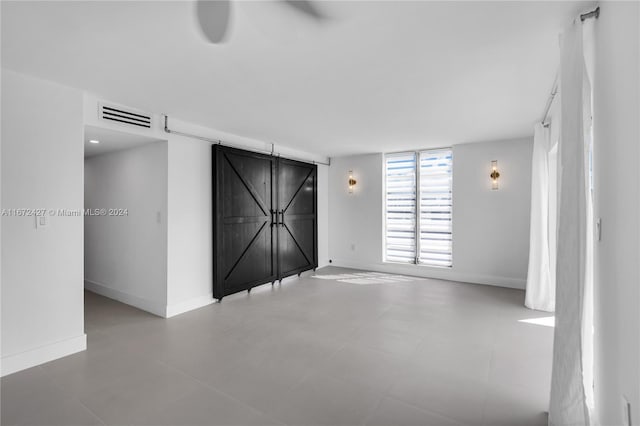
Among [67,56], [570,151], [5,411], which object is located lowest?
[5,411]

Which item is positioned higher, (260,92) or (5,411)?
(260,92)

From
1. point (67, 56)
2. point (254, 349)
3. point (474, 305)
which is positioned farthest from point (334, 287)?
point (67, 56)

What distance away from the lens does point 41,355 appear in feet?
8.96

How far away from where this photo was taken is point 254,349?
2.98 metres

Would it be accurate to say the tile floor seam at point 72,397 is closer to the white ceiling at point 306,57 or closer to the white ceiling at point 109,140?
the white ceiling at point 109,140

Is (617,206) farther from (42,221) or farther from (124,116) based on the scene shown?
(124,116)

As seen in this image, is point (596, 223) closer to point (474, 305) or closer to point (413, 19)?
point (413, 19)

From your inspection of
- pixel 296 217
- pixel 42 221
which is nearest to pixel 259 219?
pixel 296 217

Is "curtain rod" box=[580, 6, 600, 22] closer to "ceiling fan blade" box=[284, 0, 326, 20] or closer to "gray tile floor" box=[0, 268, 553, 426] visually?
"ceiling fan blade" box=[284, 0, 326, 20]

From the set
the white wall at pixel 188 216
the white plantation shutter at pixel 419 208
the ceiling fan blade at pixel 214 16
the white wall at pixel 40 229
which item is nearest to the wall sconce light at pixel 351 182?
the white plantation shutter at pixel 419 208

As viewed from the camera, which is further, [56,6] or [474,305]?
[474,305]

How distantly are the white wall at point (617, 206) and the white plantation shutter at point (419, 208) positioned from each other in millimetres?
4320

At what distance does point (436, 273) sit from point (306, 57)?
4.95 metres

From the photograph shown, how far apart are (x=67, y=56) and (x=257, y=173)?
3.00 meters
